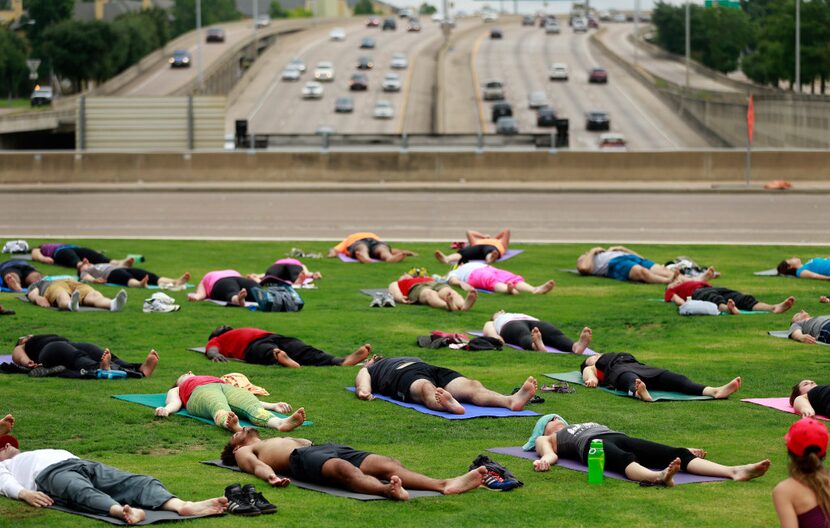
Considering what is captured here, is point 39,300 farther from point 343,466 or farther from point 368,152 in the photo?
point 368,152

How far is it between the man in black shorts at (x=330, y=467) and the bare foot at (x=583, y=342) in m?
5.61

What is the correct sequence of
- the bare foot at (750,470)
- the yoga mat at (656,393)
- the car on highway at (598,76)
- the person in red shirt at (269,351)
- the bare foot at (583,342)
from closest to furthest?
the bare foot at (750,470) < the yoga mat at (656,393) < the person in red shirt at (269,351) < the bare foot at (583,342) < the car on highway at (598,76)

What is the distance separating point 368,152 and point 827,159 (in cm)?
1409

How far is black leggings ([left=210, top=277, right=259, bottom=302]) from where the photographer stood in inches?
760

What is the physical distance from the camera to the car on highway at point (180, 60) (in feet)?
415

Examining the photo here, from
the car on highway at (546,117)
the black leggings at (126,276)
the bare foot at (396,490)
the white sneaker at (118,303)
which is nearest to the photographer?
the bare foot at (396,490)

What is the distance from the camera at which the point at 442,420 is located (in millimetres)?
12234

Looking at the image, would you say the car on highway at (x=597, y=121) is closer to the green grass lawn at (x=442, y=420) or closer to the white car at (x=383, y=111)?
the white car at (x=383, y=111)

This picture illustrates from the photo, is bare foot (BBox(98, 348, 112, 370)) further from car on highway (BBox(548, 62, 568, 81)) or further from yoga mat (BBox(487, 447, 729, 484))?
car on highway (BBox(548, 62, 568, 81))

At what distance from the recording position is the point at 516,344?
16.5m

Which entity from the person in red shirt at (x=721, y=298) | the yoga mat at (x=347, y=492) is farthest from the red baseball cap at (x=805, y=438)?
the person in red shirt at (x=721, y=298)

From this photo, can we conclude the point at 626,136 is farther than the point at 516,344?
Yes

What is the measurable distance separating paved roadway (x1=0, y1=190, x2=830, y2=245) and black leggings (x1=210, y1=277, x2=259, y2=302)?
33.8 ft

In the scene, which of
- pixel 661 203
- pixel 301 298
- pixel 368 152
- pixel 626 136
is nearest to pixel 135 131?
pixel 368 152
